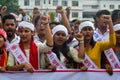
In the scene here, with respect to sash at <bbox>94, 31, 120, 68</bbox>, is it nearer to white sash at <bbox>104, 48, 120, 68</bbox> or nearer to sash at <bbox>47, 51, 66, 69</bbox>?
white sash at <bbox>104, 48, 120, 68</bbox>

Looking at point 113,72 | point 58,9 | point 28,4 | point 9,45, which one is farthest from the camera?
point 28,4

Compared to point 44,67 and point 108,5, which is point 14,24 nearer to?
point 44,67

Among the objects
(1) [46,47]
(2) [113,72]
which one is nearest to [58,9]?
(1) [46,47]

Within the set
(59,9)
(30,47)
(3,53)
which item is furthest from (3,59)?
(59,9)

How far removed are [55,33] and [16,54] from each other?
0.70 m

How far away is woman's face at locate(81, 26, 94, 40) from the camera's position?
5.86 meters

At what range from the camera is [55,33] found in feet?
19.4

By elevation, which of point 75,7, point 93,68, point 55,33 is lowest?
point 75,7

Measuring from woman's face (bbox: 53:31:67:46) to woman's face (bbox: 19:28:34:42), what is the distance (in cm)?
37

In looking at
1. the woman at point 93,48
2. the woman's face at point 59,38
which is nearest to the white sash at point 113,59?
the woman at point 93,48

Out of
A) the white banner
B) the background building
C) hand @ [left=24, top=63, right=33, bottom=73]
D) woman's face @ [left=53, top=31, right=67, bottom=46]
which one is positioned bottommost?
the background building

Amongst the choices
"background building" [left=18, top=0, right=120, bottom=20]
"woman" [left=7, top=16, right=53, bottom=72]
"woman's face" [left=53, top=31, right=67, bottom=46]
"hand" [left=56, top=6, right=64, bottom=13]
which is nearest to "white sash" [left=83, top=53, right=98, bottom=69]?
"woman's face" [left=53, top=31, right=67, bottom=46]

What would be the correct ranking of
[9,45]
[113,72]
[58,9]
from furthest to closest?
[58,9] < [9,45] < [113,72]

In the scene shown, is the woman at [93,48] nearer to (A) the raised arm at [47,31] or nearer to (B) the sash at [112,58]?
(B) the sash at [112,58]
